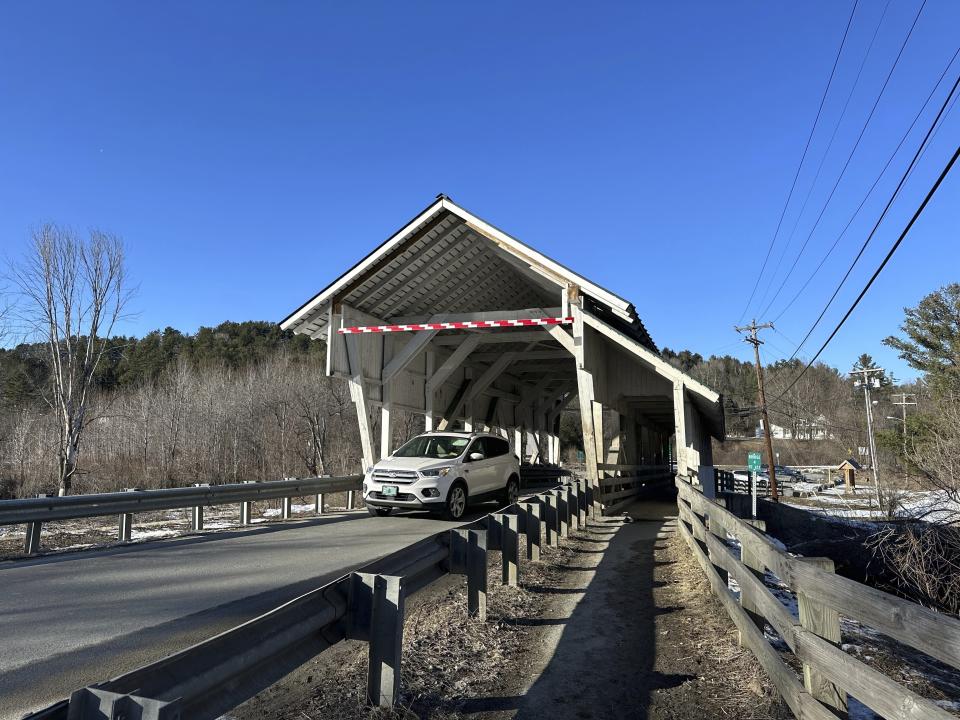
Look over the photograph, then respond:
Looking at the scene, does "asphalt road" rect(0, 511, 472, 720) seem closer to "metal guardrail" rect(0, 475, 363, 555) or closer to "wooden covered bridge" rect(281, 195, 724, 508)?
"metal guardrail" rect(0, 475, 363, 555)

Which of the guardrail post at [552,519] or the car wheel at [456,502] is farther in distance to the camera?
the car wheel at [456,502]

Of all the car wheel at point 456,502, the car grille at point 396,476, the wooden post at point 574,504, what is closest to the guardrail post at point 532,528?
the wooden post at point 574,504

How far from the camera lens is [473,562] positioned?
531 cm

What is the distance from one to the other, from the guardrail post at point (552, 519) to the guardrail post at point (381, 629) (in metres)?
5.30

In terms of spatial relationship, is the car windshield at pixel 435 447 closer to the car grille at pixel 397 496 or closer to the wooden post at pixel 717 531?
the car grille at pixel 397 496

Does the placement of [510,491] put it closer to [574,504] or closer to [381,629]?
[574,504]

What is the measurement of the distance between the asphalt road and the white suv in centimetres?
152

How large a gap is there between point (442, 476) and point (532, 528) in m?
4.45

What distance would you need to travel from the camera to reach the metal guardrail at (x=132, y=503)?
27.7 ft

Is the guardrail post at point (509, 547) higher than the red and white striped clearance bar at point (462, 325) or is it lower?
lower

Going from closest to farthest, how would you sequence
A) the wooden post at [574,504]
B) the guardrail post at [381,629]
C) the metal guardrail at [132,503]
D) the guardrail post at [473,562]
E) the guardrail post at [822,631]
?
the guardrail post at [822,631], the guardrail post at [381,629], the guardrail post at [473,562], the metal guardrail at [132,503], the wooden post at [574,504]

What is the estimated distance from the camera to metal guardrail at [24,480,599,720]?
77.8 inches

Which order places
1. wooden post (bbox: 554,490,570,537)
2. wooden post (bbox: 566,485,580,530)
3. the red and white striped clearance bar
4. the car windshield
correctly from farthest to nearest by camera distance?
the red and white striped clearance bar
the car windshield
wooden post (bbox: 566,485,580,530)
wooden post (bbox: 554,490,570,537)

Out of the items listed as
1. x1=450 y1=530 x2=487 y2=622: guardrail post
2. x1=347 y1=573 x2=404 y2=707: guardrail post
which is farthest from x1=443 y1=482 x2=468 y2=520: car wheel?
x1=347 y1=573 x2=404 y2=707: guardrail post
